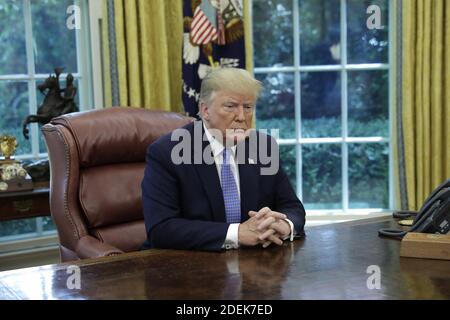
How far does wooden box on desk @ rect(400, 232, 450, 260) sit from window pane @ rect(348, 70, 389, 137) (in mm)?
2176

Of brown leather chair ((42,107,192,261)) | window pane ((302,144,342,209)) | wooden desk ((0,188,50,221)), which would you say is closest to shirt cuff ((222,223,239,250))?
brown leather chair ((42,107,192,261))

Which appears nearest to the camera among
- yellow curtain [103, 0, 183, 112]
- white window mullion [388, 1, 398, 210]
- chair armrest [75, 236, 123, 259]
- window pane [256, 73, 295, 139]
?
chair armrest [75, 236, 123, 259]

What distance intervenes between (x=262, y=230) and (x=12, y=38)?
7.48 feet

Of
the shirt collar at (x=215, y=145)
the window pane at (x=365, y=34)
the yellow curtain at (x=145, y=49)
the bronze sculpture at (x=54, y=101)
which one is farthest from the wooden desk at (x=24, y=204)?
the window pane at (x=365, y=34)

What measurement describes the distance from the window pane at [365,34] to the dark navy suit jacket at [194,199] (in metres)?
1.81

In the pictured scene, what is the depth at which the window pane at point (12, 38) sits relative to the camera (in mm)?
3355

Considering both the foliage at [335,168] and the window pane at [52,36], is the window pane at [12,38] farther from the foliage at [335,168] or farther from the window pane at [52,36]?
the foliage at [335,168]

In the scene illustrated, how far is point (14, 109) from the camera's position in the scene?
343 cm

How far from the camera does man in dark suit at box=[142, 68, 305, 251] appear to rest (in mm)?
1858

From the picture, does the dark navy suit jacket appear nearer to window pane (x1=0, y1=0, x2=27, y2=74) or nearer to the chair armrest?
the chair armrest

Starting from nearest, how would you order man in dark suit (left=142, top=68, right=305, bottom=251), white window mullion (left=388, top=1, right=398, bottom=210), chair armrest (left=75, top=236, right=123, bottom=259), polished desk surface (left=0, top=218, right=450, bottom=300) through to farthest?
1. polished desk surface (left=0, top=218, right=450, bottom=300)
2. man in dark suit (left=142, top=68, right=305, bottom=251)
3. chair armrest (left=75, top=236, right=123, bottom=259)
4. white window mullion (left=388, top=1, right=398, bottom=210)

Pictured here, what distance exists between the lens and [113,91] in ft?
11.0

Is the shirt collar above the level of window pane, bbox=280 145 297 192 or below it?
above
